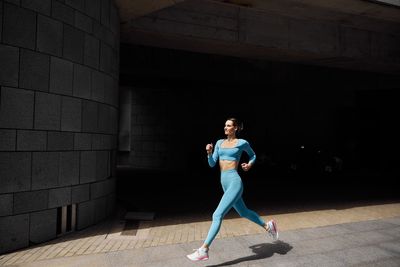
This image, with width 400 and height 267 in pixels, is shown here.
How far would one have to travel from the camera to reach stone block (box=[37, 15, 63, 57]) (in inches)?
213

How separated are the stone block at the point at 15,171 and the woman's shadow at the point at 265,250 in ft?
10.4

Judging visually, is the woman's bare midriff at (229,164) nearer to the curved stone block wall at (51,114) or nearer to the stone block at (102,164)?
the curved stone block wall at (51,114)

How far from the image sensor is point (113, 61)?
24.4 feet

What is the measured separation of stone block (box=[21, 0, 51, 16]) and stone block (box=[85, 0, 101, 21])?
86cm

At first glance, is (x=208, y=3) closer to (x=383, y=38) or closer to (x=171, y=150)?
(x=383, y=38)

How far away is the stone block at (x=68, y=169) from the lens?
5833mm

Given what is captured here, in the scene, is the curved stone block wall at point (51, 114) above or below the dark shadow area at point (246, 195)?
above

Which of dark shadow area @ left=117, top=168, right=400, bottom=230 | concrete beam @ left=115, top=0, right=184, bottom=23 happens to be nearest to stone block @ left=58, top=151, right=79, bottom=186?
dark shadow area @ left=117, top=168, right=400, bottom=230

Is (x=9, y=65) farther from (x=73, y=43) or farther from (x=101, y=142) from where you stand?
(x=101, y=142)

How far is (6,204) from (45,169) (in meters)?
0.77

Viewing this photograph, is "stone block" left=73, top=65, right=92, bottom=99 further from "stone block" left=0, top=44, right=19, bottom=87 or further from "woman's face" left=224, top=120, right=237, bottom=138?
"woman's face" left=224, top=120, right=237, bottom=138

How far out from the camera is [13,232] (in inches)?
200

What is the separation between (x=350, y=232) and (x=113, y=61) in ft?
19.0

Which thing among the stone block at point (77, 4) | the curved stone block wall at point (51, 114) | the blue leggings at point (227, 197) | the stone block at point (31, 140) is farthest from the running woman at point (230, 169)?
the stone block at point (77, 4)
